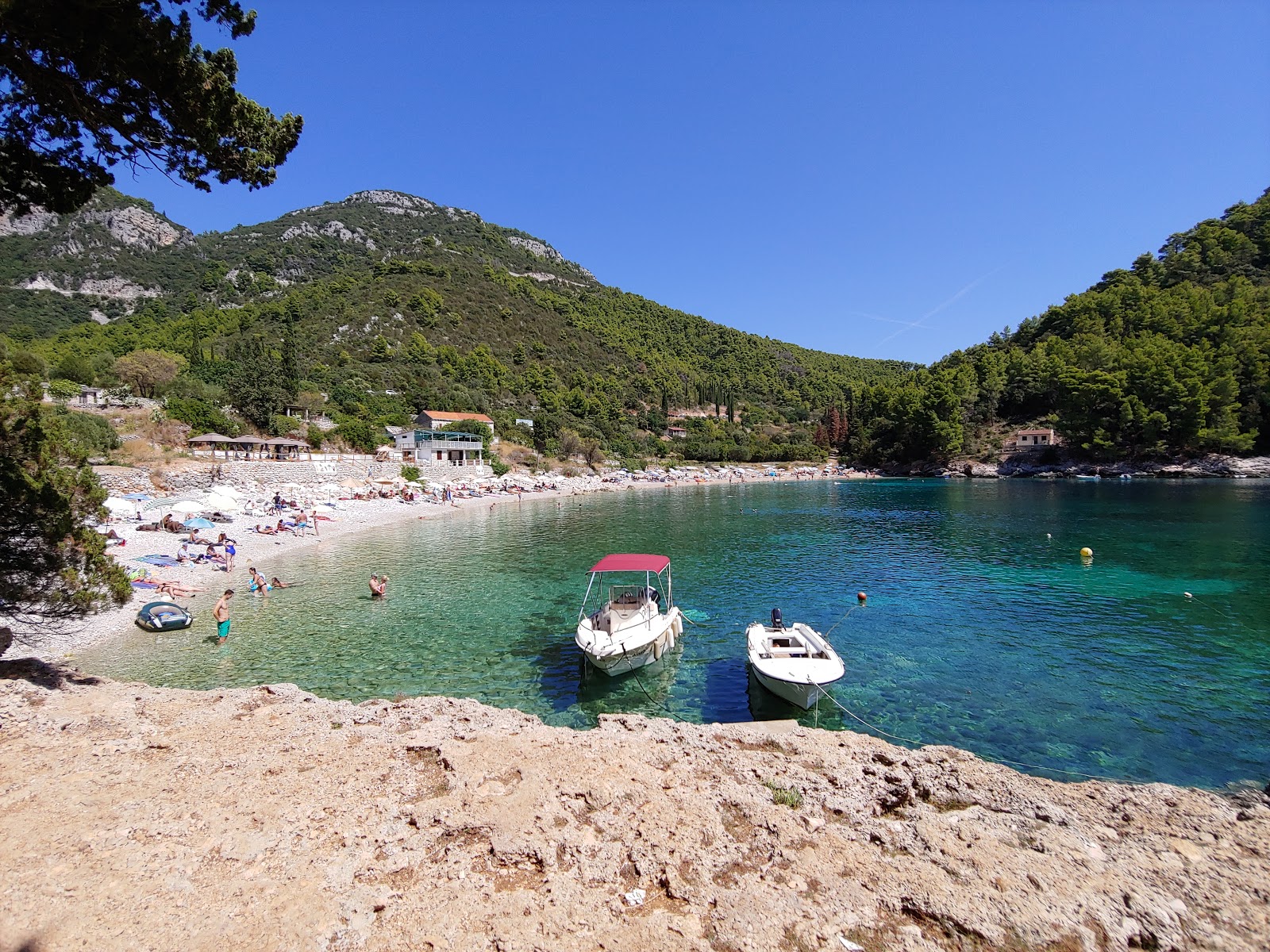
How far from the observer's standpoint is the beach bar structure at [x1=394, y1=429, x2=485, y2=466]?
6141cm

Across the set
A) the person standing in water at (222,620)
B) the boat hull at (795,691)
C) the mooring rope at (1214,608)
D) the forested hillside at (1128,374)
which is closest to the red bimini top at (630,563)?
the boat hull at (795,691)

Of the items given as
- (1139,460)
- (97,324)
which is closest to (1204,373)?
(1139,460)

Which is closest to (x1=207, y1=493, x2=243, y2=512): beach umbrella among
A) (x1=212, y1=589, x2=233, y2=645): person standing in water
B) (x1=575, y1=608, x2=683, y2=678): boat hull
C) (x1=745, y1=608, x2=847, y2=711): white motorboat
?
(x1=212, y1=589, x2=233, y2=645): person standing in water

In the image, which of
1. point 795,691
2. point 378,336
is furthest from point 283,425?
point 795,691

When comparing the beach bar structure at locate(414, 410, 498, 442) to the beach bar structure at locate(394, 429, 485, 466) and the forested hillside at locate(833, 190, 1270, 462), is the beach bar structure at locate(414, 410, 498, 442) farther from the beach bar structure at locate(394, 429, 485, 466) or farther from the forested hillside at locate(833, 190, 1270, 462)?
the forested hillside at locate(833, 190, 1270, 462)

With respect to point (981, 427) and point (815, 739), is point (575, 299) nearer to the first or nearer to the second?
point (981, 427)

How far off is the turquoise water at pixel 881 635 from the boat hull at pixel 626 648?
0.40m

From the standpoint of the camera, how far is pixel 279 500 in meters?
37.0

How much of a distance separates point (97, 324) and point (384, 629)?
126 meters

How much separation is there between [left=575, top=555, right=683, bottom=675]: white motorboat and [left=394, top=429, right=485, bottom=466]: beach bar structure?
50.5m

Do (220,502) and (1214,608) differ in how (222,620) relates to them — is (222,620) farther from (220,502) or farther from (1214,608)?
(1214,608)

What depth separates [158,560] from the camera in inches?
875

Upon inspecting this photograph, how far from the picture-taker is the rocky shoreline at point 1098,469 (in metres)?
65.2

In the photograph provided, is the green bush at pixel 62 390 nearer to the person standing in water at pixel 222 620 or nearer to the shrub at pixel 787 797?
the person standing in water at pixel 222 620
